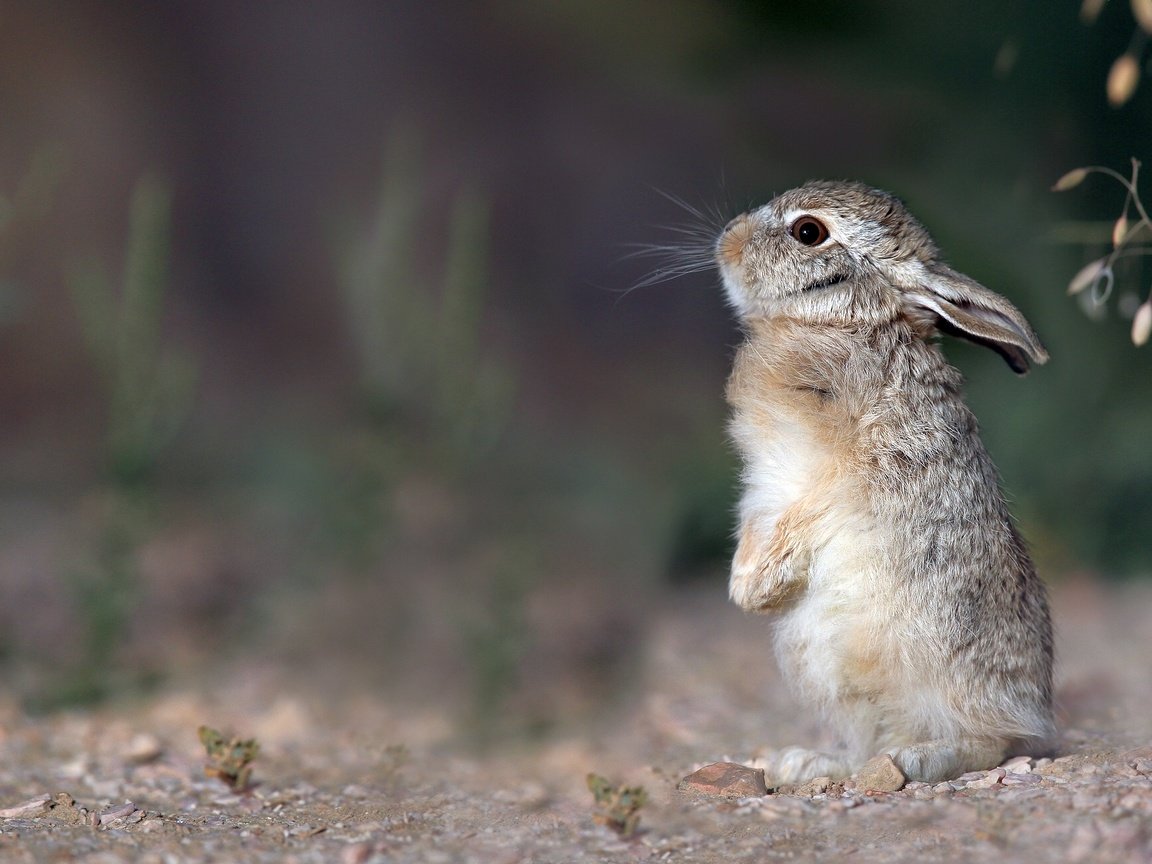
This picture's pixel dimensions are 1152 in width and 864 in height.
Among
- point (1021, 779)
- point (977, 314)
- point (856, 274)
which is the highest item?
point (856, 274)

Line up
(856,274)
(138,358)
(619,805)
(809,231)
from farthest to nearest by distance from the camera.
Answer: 1. (138,358)
2. (809,231)
3. (856,274)
4. (619,805)

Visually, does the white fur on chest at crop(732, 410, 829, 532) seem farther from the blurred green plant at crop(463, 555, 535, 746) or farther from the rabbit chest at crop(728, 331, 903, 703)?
the blurred green plant at crop(463, 555, 535, 746)

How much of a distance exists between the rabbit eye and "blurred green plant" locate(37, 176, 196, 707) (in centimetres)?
241

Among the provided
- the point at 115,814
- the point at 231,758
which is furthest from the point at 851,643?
the point at 115,814

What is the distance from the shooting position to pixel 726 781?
12.8 feet

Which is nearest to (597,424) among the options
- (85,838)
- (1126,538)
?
(1126,538)

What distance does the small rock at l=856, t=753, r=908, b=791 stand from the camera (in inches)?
147

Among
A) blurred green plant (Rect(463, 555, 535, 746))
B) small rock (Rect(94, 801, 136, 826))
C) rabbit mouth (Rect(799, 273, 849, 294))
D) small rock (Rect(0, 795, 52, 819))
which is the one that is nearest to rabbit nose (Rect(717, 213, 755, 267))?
rabbit mouth (Rect(799, 273, 849, 294))

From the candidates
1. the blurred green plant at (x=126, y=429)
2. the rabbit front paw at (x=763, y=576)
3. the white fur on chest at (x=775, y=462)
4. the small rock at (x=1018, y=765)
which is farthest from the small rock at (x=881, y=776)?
the blurred green plant at (x=126, y=429)

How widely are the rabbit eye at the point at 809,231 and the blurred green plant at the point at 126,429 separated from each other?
241 centimetres

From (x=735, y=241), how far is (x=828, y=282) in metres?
0.40

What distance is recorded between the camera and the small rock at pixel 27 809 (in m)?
3.83

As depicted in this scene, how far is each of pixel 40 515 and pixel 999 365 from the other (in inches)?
223

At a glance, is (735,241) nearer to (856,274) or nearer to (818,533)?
(856,274)
